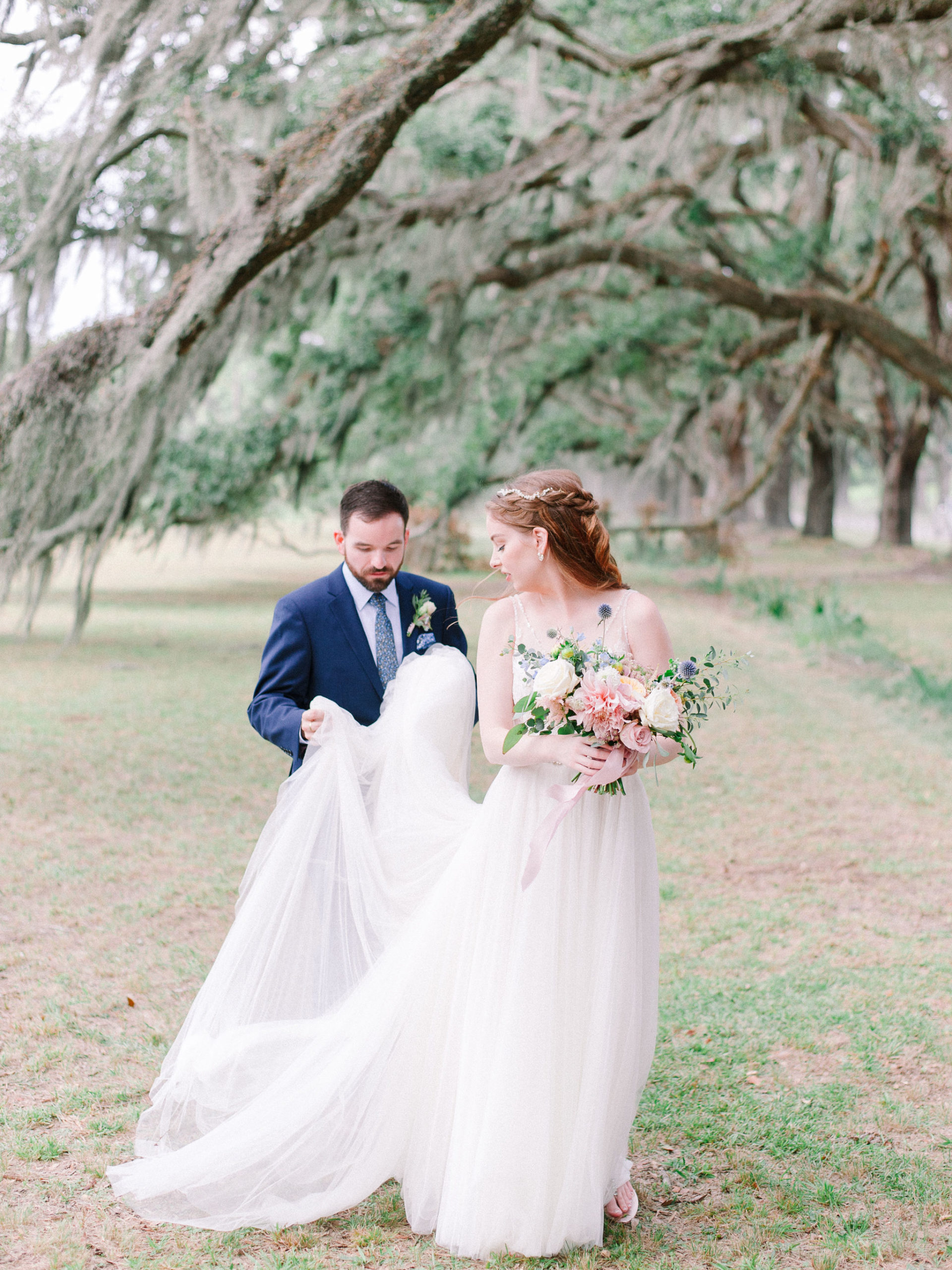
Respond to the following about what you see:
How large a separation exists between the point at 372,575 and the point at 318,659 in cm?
29

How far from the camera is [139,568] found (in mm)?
26719

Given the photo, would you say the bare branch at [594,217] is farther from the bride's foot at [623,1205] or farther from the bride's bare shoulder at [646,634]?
the bride's foot at [623,1205]

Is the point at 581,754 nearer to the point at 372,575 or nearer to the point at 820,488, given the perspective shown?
the point at 372,575

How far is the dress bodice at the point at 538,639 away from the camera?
9.39ft

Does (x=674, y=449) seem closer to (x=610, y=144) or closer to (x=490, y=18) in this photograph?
(x=610, y=144)

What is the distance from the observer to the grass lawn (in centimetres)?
296

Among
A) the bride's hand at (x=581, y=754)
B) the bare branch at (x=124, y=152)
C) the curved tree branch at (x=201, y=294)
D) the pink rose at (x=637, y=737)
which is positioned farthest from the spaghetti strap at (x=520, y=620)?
the bare branch at (x=124, y=152)

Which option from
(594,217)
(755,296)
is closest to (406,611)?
(594,217)

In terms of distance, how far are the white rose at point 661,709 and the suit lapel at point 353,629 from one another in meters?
1.01

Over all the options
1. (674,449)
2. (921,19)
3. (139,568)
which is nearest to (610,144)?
(921,19)

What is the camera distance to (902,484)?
81.0ft

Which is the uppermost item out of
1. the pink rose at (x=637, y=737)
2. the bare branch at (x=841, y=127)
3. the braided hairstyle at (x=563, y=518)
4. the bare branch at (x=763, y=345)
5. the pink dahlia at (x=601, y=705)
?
the bare branch at (x=841, y=127)

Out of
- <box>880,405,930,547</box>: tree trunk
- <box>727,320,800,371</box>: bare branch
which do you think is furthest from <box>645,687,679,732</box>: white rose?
<box>880,405,930,547</box>: tree trunk

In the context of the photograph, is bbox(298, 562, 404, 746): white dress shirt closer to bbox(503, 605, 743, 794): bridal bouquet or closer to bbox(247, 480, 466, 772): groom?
bbox(247, 480, 466, 772): groom
